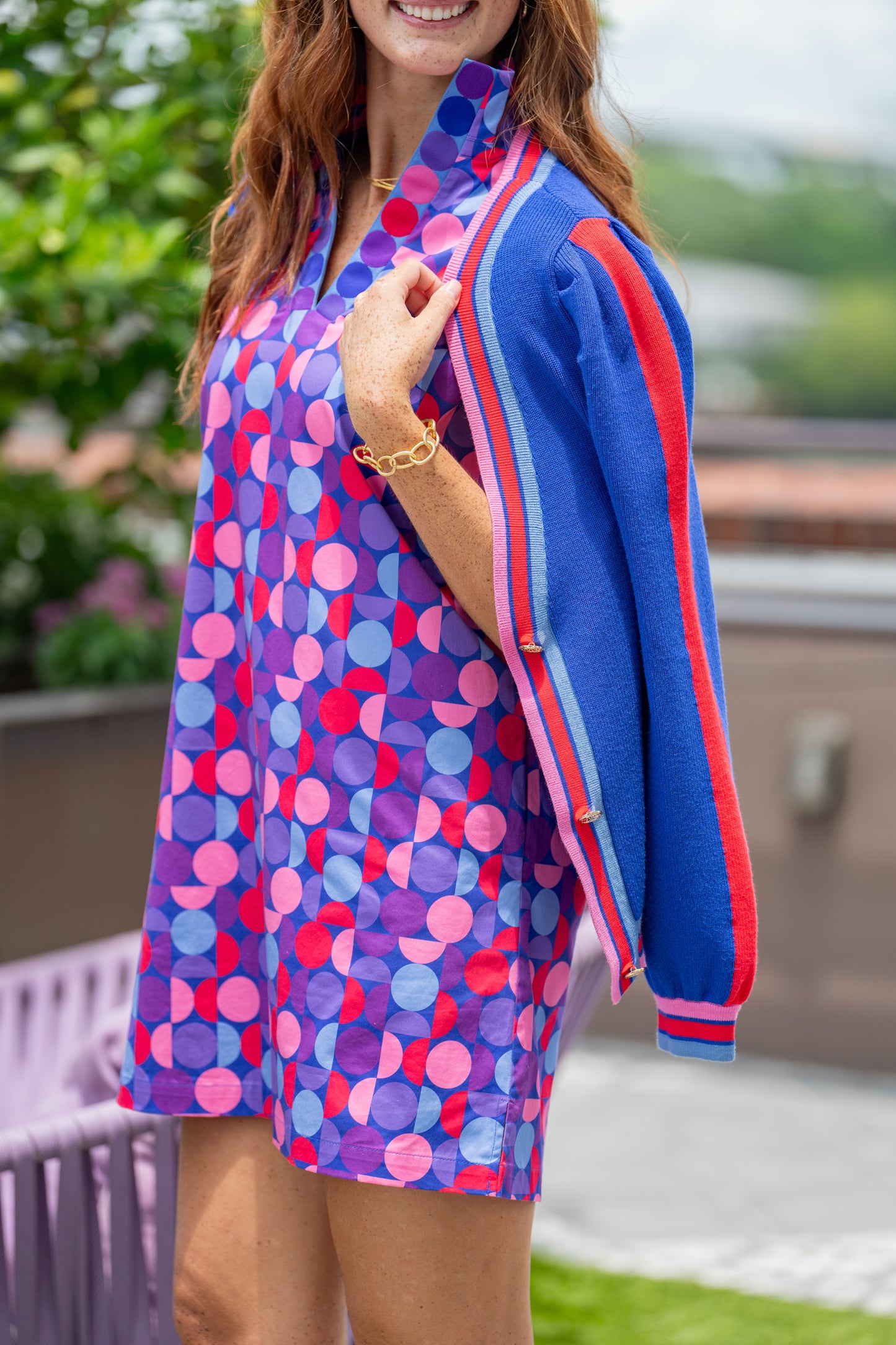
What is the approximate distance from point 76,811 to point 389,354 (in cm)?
283

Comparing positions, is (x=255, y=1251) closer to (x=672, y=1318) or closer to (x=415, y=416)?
(x=415, y=416)

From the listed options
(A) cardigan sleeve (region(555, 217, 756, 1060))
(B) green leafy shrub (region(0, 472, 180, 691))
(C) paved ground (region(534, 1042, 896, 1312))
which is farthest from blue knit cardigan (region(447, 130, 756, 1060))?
(B) green leafy shrub (region(0, 472, 180, 691))

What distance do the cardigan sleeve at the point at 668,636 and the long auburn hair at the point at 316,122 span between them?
0.13 meters

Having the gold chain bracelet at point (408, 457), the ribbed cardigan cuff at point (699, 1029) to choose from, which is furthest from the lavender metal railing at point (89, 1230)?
the gold chain bracelet at point (408, 457)

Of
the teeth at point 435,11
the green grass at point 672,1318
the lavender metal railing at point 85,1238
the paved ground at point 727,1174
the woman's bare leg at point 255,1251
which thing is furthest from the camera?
the paved ground at point 727,1174

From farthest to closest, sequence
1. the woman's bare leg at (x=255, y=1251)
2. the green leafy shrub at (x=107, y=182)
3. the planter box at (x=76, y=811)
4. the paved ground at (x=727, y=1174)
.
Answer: the planter box at (x=76, y=811), the paved ground at (x=727, y=1174), the green leafy shrub at (x=107, y=182), the woman's bare leg at (x=255, y=1251)

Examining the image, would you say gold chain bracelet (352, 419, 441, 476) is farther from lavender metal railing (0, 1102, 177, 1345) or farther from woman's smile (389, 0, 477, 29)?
lavender metal railing (0, 1102, 177, 1345)

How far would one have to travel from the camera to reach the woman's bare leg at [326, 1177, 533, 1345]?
3.82 ft

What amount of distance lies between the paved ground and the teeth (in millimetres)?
2391

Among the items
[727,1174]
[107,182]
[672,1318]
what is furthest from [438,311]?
[727,1174]

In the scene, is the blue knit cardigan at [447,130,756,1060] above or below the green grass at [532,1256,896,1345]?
above

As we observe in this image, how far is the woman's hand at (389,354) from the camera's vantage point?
109cm

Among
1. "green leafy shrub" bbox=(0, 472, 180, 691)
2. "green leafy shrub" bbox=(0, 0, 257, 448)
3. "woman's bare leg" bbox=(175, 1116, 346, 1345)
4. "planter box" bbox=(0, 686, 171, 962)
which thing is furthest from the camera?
"green leafy shrub" bbox=(0, 472, 180, 691)

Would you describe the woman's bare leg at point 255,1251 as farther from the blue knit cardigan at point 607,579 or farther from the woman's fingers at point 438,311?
the woman's fingers at point 438,311
